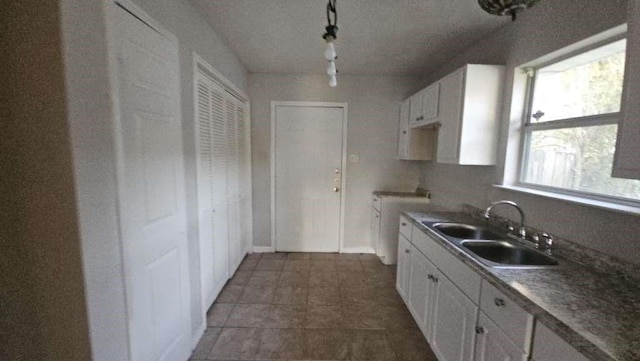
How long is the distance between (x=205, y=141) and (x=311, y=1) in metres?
1.32

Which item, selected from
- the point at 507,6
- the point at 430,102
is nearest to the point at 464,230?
the point at 430,102

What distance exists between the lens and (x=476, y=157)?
79.1 inches

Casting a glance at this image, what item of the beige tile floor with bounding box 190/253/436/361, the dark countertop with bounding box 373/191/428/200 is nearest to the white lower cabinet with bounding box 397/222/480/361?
the beige tile floor with bounding box 190/253/436/361

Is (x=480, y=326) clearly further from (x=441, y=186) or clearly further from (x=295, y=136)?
(x=295, y=136)

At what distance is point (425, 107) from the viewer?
259cm

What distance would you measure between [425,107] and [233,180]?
2183 mm

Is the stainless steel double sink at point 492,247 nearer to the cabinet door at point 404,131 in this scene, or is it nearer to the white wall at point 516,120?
the white wall at point 516,120

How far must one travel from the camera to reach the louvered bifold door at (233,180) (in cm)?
265

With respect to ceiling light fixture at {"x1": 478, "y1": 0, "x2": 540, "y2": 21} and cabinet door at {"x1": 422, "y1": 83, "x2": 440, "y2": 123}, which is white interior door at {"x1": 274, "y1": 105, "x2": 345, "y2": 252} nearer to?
cabinet door at {"x1": 422, "y1": 83, "x2": 440, "y2": 123}

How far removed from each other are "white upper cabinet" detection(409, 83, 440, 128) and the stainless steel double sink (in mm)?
1032

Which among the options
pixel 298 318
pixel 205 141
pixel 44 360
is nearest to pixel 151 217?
pixel 44 360

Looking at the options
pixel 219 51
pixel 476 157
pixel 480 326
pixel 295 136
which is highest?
pixel 219 51

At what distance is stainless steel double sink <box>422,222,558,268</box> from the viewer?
1428 millimetres

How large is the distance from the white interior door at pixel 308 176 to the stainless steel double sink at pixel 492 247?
1.70 m
